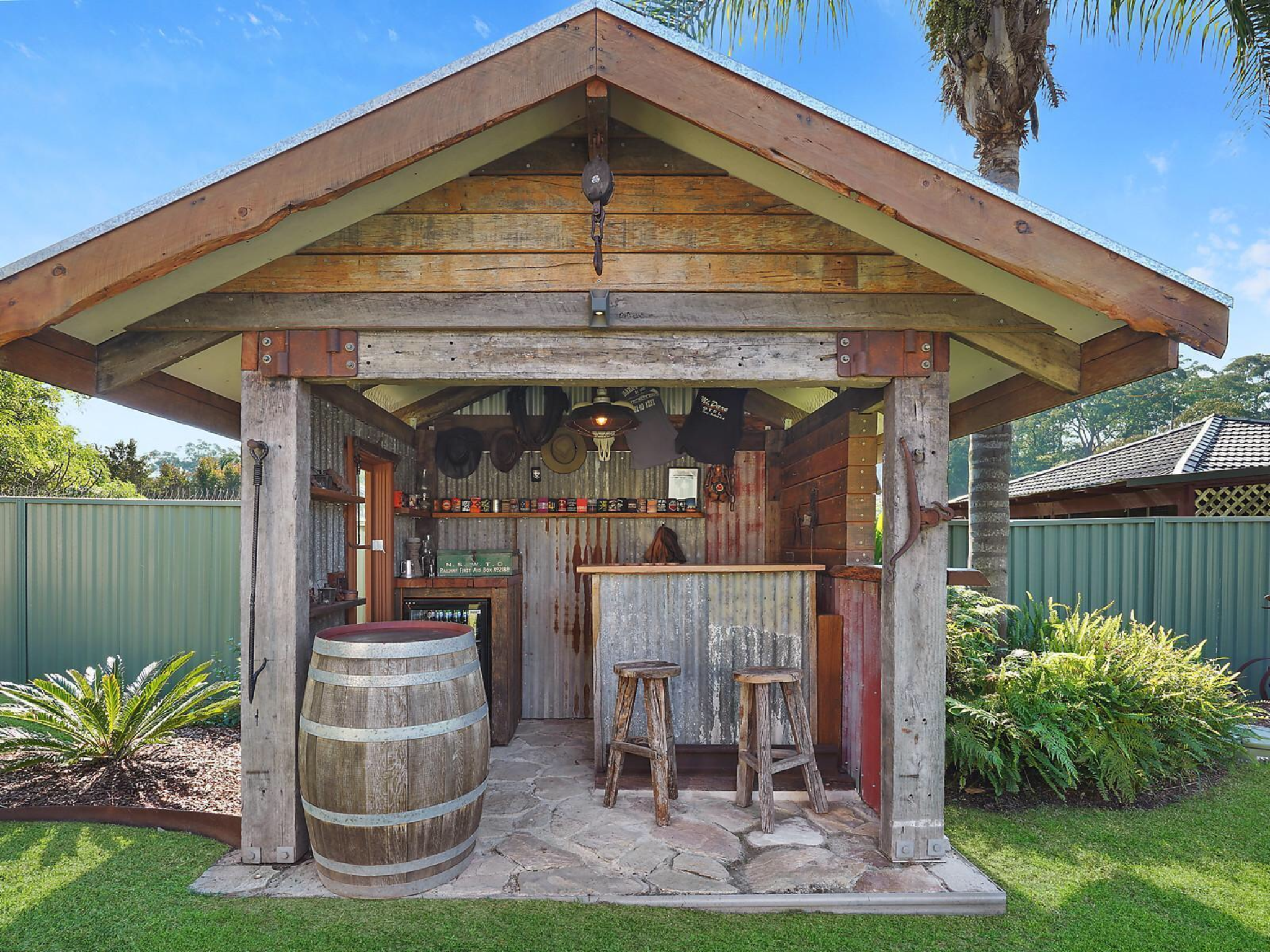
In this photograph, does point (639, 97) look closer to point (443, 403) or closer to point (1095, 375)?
point (1095, 375)

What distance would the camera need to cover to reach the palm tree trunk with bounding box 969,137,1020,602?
5117 millimetres

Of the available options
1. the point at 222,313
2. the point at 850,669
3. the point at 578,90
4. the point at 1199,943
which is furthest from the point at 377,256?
the point at 1199,943

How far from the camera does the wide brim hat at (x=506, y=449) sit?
566 cm

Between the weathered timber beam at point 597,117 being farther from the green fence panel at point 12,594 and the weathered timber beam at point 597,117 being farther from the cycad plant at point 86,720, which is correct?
the green fence panel at point 12,594

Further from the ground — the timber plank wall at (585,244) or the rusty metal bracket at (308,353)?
the timber plank wall at (585,244)

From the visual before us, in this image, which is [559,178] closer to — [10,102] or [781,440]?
[781,440]

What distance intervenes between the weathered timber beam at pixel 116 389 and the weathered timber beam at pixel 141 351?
1.7 inches

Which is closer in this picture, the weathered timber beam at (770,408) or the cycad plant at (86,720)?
the cycad plant at (86,720)

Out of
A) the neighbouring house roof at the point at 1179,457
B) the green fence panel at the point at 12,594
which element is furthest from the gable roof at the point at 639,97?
the neighbouring house roof at the point at 1179,457

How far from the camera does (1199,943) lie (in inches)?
96.9

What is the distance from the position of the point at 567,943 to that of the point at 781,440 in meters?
4.05

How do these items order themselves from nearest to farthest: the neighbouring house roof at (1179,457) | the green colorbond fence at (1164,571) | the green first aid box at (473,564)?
the green first aid box at (473,564), the green colorbond fence at (1164,571), the neighbouring house roof at (1179,457)

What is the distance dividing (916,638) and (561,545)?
132 inches

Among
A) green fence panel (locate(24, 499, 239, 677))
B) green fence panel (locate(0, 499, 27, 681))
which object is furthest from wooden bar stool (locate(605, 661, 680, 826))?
green fence panel (locate(0, 499, 27, 681))
